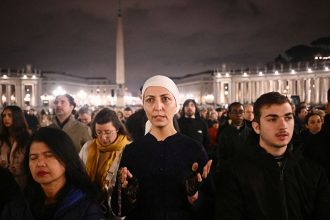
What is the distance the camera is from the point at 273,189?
3307 millimetres

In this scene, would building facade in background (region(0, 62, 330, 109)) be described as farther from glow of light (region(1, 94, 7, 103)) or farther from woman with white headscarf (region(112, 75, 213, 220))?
woman with white headscarf (region(112, 75, 213, 220))

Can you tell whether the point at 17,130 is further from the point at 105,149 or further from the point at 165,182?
the point at 165,182

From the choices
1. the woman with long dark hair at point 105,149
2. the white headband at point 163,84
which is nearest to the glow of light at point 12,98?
the woman with long dark hair at point 105,149

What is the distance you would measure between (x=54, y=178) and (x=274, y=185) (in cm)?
184

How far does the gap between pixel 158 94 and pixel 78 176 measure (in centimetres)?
100

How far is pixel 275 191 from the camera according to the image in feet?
10.8

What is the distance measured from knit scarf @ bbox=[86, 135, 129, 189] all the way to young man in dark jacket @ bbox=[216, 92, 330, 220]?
2049 mm

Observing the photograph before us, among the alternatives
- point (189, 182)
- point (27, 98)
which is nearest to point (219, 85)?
point (27, 98)

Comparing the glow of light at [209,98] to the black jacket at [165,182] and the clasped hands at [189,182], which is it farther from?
the clasped hands at [189,182]

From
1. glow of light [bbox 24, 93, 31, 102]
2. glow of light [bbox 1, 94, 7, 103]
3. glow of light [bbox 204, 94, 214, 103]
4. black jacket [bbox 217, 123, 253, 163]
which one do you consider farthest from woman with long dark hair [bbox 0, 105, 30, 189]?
glow of light [bbox 204, 94, 214, 103]

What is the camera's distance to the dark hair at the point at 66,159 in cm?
337

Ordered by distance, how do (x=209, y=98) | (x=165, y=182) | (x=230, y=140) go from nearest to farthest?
(x=165, y=182) < (x=230, y=140) < (x=209, y=98)

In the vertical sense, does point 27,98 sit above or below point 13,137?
above

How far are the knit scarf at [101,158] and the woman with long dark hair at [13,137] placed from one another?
1.05 metres
